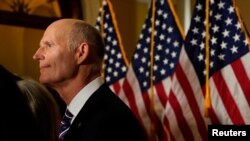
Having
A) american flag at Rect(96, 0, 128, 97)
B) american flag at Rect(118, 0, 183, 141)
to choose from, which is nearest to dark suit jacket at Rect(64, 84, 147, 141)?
american flag at Rect(118, 0, 183, 141)

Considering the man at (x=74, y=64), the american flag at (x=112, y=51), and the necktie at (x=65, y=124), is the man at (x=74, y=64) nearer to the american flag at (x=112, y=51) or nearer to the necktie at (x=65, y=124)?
the necktie at (x=65, y=124)

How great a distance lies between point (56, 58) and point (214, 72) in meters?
1.38

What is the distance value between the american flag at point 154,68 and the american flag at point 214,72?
233 mm

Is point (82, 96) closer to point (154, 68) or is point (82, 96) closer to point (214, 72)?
point (214, 72)

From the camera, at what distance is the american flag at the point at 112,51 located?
3.46 metres

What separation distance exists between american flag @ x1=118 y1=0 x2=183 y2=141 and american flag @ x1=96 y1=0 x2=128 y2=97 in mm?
188

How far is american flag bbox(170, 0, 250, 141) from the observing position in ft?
8.75

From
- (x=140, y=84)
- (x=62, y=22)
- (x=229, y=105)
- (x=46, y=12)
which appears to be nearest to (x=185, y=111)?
(x=229, y=105)

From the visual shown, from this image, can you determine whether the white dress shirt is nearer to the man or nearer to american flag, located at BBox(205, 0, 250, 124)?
the man

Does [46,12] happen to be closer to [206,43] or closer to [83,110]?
[206,43]

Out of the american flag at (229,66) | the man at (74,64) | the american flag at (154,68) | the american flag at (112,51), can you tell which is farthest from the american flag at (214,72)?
the man at (74,64)

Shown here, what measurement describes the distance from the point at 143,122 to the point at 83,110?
A: 5.58 ft

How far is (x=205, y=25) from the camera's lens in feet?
9.45

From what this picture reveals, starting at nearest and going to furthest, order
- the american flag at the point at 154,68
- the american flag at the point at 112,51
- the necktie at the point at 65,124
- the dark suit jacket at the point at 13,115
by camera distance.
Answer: the dark suit jacket at the point at 13,115 < the necktie at the point at 65,124 < the american flag at the point at 154,68 < the american flag at the point at 112,51
